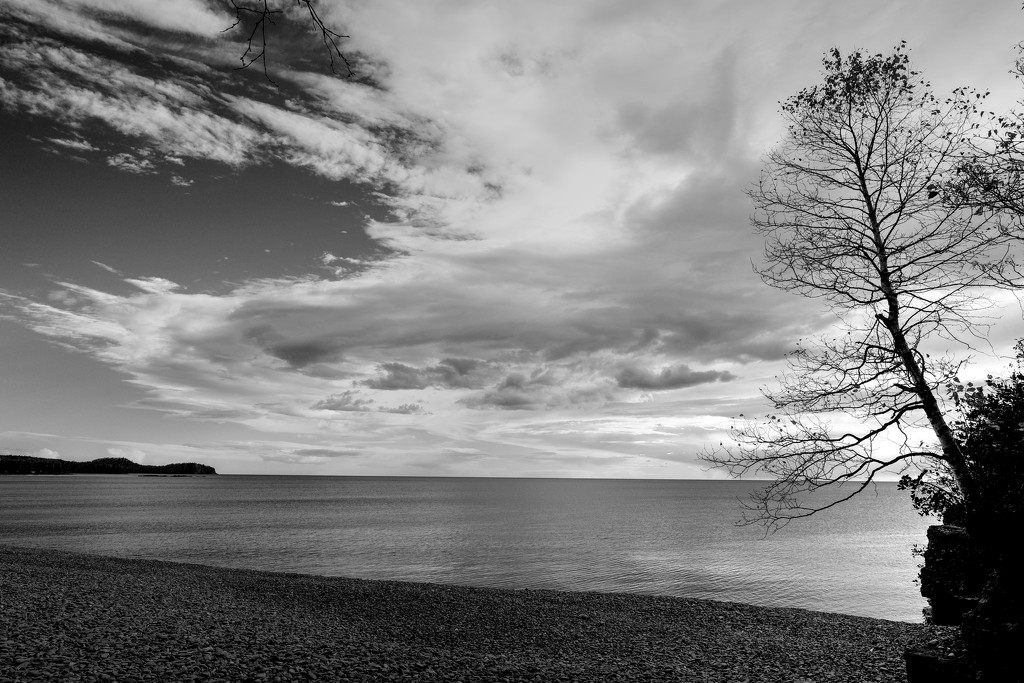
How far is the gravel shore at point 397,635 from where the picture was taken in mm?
11359

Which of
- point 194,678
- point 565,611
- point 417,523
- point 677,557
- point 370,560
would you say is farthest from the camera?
point 417,523

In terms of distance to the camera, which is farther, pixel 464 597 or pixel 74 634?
pixel 464 597

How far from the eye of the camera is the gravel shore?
11.4 metres

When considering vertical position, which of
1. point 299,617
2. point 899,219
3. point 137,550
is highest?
point 899,219

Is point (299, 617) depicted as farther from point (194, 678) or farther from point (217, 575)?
point (217, 575)

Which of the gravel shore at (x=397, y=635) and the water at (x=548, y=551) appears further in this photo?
the water at (x=548, y=551)

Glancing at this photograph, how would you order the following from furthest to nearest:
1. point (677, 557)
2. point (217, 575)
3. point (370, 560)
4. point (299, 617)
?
point (677, 557) < point (370, 560) < point (217, 575) < point (299, 617)

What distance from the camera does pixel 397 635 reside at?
15164 millimetres

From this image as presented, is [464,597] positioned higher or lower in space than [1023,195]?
lower

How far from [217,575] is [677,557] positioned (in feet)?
104

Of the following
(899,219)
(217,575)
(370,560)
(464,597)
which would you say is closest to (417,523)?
(370,560)

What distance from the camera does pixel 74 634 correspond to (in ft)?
42.0

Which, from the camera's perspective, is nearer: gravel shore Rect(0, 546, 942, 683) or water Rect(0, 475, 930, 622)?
gravel shore Rect(0, 546, 942, 683)

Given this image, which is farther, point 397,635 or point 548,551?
point 548,551
